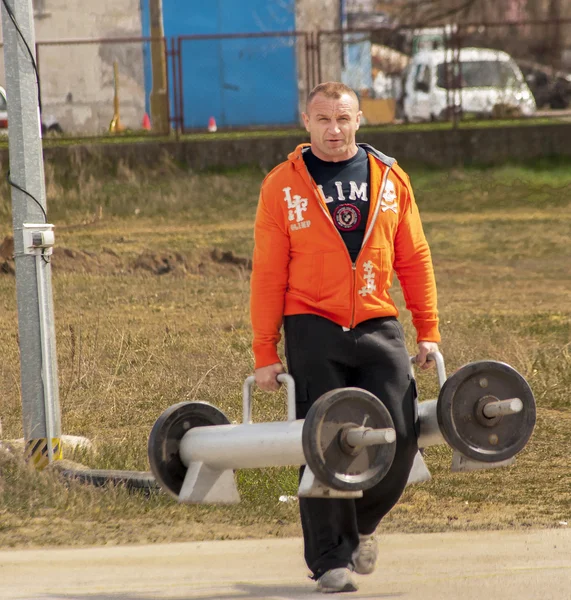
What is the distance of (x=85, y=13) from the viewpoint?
29.0 metres

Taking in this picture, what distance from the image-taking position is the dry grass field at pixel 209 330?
5.72m

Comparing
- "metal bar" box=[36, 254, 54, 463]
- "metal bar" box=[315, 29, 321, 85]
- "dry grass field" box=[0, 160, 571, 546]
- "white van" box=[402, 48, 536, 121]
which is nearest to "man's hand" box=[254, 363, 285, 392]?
"dry grass field" box=[0, 160, 571, 546]

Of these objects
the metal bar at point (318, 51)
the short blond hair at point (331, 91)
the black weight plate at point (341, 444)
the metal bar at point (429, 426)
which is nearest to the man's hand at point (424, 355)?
the metal bar at point (429, 426)

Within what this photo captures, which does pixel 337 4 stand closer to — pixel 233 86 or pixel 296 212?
pixel 233 86

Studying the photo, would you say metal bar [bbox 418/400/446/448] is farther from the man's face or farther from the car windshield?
the car windshield

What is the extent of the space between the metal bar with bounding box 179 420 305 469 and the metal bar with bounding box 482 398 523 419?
647mm

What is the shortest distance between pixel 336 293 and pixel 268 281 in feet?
0.80

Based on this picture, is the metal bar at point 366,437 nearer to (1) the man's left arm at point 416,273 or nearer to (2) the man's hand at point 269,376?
(2) the man's hand at point 269,376

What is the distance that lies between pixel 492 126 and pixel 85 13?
11741 mm

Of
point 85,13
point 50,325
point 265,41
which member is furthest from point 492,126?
point 50,325

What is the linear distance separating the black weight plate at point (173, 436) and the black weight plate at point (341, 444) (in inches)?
25.1

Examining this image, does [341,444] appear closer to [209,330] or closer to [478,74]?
[209,330]

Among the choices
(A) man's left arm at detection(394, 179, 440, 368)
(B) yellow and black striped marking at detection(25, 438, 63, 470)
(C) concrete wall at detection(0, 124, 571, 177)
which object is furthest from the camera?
(C) concrete wall at detection(0, 124, 571, 177)

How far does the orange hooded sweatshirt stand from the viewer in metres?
4.36
